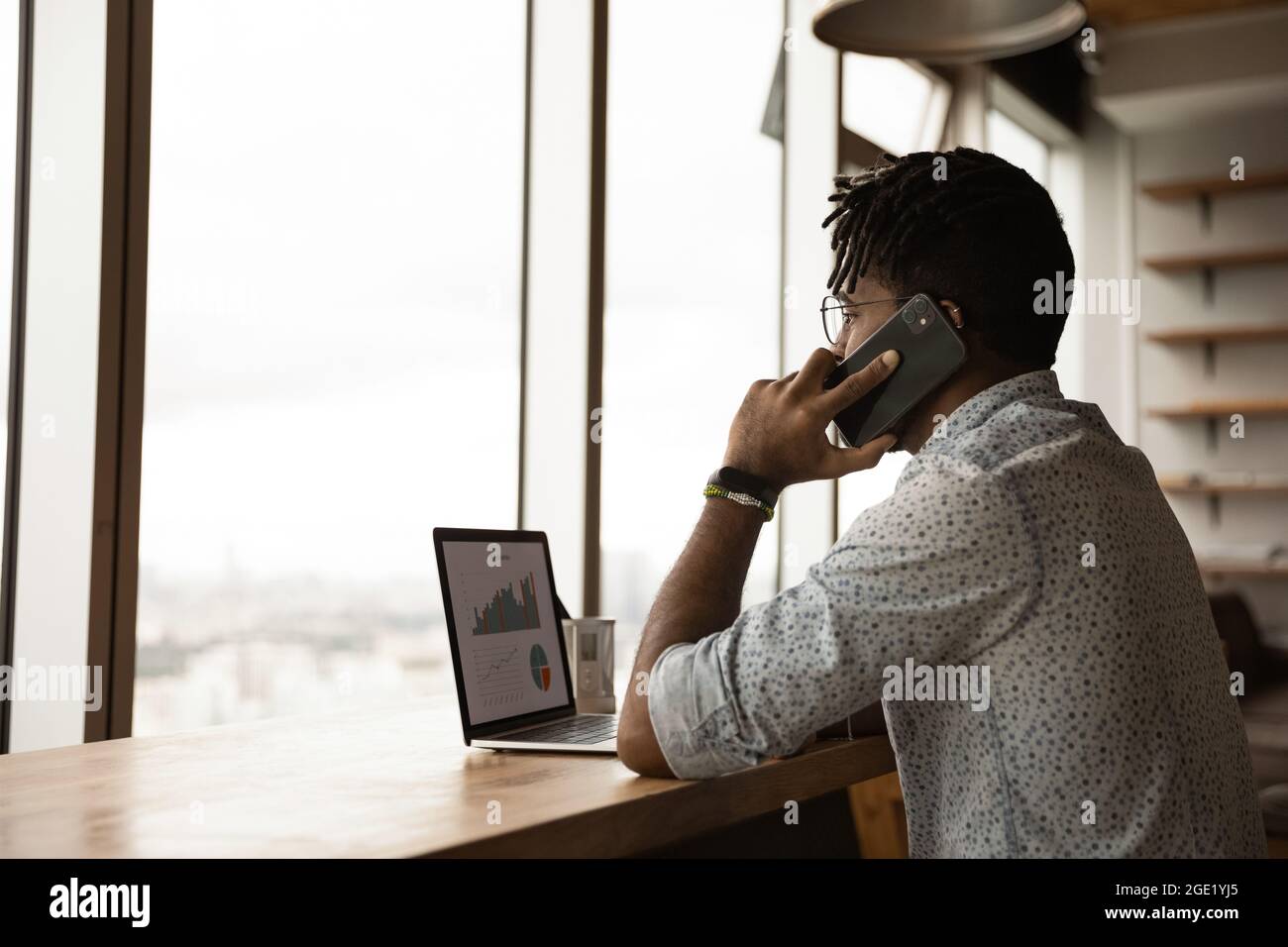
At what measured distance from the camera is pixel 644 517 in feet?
11.8

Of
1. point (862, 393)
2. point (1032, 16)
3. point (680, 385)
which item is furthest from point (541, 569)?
point (680, 385)

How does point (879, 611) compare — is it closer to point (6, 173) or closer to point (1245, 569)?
point (6, 173)

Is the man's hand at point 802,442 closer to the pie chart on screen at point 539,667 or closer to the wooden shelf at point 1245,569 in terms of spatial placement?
the pie chart on screen at point 539,667

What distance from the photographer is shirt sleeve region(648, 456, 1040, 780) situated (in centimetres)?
114

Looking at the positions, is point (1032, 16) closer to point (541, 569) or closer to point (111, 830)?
point (541, 569)

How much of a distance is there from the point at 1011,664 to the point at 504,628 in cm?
80

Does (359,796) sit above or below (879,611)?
below

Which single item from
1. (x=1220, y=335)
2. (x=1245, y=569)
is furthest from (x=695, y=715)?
(x=1220, y=335)

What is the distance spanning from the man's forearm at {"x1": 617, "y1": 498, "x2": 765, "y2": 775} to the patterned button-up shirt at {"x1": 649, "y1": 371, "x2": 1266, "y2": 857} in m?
0.06

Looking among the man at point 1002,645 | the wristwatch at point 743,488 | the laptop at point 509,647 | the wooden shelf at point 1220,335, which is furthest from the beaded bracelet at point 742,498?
the wooden shelf at point 1220,335

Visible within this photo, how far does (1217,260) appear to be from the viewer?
20.5 ft

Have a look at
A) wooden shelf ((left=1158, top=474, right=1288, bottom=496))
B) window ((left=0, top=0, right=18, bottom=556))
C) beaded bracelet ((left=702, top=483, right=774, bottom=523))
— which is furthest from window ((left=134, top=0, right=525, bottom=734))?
wooden shelf ((left=1158, top=474, right=1288, bottom=496))

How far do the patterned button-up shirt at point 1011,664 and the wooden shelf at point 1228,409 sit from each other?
5.36 meters

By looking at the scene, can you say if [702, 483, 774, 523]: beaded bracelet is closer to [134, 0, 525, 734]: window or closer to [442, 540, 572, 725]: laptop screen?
[442, 540, 572, 725]: laptop screen
